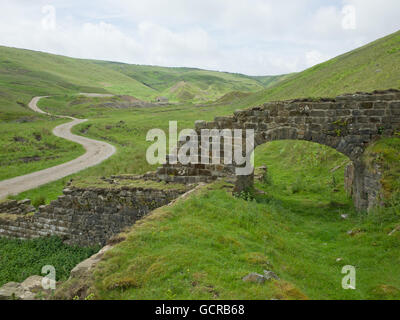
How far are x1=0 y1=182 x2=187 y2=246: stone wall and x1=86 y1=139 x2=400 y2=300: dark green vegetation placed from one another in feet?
8.47

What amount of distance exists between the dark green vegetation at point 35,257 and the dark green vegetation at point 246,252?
4.87 meters

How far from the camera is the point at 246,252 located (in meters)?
5.82

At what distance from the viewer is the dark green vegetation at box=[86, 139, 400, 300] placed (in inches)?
184

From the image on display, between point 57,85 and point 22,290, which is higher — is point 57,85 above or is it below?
above

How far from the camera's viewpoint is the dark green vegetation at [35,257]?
9703 millimetres

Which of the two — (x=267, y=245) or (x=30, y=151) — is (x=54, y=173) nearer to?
(x=30, y=151)

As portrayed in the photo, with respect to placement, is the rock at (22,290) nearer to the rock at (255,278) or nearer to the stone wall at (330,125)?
the rock at (255,278)

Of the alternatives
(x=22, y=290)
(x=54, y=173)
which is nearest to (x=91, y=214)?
(x=22, y=290)

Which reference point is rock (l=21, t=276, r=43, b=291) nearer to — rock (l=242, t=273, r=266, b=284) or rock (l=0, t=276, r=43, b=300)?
rock (l=0, t=276, r=43, b=300)

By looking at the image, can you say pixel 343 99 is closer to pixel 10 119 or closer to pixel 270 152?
pixel 270 152

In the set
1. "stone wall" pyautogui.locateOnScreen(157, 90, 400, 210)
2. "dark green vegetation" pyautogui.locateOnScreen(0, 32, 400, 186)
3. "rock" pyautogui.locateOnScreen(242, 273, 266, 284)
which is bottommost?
"rock" pyautogui.locateOnScreen(242, 273, 266, 284)

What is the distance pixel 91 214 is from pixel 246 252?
302 inches

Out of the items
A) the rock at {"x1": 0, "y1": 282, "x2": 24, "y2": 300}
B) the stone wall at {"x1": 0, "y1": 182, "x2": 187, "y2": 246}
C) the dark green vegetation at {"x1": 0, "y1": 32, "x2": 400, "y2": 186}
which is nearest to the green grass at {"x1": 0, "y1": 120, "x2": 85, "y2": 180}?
the dark green vegetation at {"x1": 0, "y1": 32, "x2": 400, "y2": 186}
